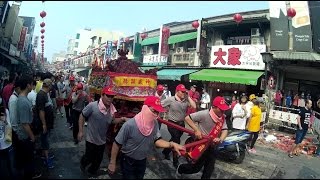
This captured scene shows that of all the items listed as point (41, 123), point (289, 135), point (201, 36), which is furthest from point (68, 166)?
point (201, 36)

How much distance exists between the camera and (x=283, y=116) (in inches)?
590

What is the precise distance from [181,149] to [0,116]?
2895 mm

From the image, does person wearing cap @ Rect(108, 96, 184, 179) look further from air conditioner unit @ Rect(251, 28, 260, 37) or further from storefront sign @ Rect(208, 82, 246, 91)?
air conditioner unit @ Rect(251, 28, 260, 37)

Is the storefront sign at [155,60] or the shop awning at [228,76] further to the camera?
the storefront sign at [155,60]

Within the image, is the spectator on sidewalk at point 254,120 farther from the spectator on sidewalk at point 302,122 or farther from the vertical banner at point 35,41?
the vertical banner at point 35,41

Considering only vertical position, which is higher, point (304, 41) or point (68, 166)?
point (304, 41)

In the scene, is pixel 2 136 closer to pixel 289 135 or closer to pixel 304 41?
pixel 289 135

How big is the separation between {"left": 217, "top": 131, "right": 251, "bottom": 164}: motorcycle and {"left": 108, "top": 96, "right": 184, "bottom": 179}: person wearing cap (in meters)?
4.07

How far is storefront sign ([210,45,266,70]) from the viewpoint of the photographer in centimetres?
1820

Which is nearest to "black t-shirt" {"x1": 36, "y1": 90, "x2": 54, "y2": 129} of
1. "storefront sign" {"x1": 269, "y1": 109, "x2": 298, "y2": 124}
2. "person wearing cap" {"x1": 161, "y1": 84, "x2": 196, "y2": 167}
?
"person wearing cap" {"x1": 161, "y1": 84, "x2": 196, "y2": 167}

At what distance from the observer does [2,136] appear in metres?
5.11

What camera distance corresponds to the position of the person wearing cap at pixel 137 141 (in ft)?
14.1

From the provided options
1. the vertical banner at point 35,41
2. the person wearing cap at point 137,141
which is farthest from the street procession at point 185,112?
the vertical banner at point 35,41

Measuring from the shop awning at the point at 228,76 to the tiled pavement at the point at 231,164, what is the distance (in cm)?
613
